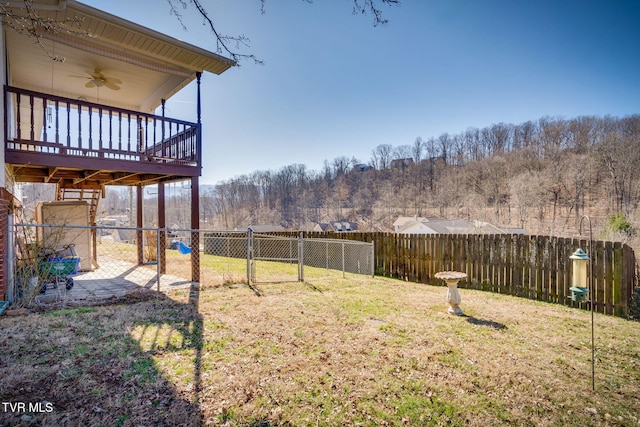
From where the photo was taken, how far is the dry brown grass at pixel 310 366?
2467 mm

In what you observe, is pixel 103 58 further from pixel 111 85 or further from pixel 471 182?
pixel 471 182

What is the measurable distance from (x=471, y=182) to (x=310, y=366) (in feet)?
178

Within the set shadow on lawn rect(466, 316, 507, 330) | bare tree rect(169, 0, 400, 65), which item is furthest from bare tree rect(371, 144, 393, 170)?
bare tree rect(169, 0, 400, 65)

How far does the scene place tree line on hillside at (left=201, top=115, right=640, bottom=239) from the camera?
124ft

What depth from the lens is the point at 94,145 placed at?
19.0ft

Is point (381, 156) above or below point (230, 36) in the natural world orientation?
above

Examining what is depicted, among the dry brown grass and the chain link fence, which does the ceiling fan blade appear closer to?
the chain link fence

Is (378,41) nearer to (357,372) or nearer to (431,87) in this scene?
(357,372)

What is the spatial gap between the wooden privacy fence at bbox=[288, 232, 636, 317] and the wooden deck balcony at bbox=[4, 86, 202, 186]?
21.5 ft

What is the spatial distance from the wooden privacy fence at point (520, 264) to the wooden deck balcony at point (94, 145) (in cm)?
656

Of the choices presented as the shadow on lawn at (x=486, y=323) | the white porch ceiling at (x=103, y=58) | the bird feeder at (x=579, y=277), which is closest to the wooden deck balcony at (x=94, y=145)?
the white porch ceiling at (x=103, y=58)

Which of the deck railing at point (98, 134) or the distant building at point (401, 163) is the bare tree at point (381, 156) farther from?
the deck railing at point (98, 134)

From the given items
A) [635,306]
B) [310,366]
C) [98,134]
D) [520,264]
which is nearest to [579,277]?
[310,366]

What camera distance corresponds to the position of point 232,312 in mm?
4941
